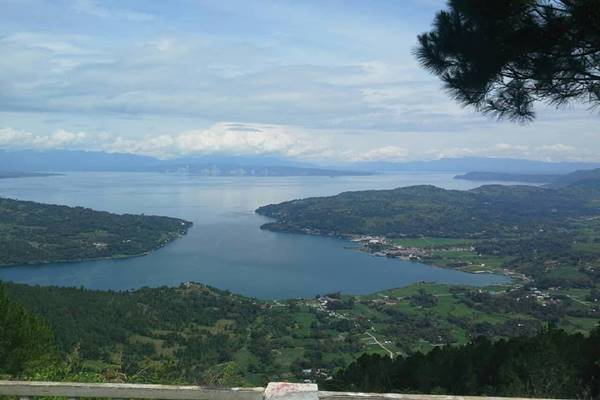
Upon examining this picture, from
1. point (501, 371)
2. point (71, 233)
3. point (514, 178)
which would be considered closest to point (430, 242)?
point (71, 233)

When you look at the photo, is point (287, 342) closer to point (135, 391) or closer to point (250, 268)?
point (250, 268)

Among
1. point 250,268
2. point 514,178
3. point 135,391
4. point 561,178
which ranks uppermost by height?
point 561,178

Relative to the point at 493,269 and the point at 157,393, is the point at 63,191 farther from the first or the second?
the point at 157,393

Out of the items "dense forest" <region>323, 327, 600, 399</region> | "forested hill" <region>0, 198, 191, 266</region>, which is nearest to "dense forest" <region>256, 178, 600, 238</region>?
"forested hill" <region>0, 198, 191, 266</region>

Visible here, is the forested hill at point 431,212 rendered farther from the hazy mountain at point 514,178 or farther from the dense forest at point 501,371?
the dense forest at point 501,371

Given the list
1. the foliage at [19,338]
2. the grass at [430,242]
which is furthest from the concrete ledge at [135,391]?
the grass at [430,242]

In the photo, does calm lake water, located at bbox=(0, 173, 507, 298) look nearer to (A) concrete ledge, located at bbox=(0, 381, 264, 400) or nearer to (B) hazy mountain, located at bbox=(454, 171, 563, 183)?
(A) concrete ledge, located at bbox=(0, 381, 264, 400)

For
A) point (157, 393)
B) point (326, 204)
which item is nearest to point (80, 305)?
point (157, 393)
